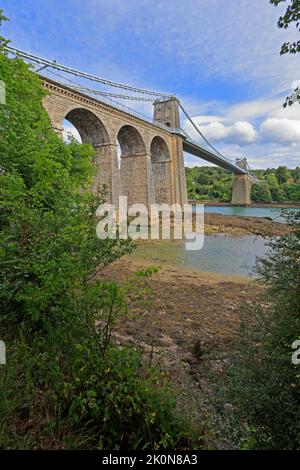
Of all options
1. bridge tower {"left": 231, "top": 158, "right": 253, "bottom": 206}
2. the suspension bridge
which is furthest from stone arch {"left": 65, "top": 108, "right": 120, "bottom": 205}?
bridge tower {"left": 231, "top": 158, "right": 253, "bottom": 206}

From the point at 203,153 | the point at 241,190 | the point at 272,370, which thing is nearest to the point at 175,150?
the point at 203,153

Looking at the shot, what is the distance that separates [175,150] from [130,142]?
25.1 feet

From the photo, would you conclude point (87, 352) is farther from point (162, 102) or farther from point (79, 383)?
point (162, 102)

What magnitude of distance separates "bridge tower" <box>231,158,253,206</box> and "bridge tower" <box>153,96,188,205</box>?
30781mm

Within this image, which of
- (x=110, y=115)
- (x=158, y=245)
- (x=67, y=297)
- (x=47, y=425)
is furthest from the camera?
(x=110, y=115)

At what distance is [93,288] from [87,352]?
51 cm

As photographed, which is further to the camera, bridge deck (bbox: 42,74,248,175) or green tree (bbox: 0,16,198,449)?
bridge deck (bbox: 42,74,248,175)

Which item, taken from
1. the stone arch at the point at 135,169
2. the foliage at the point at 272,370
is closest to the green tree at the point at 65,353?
the foliage at the point at 272,370

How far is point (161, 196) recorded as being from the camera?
3425cm

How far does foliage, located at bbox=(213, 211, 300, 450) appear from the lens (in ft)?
6.49

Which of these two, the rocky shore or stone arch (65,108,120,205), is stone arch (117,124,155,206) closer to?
stone arch (65,108,120,205)

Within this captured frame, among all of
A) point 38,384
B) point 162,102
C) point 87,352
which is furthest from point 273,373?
point 162,102

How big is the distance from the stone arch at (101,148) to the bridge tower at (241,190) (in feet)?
149

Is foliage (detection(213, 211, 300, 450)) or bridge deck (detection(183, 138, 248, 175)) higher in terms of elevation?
bridge deck (detection(183, 138, 248, 175))
